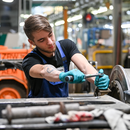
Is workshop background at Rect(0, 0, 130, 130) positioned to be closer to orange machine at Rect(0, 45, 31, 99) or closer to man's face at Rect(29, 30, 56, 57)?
orange machine at Rect(0, 45, 31, 99)

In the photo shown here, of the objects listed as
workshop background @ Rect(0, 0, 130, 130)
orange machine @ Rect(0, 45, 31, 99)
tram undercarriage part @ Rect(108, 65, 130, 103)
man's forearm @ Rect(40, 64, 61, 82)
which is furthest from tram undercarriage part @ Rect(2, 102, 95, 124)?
orange machine @ Rect(0, 45, 31, 99)

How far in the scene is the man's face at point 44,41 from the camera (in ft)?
5.37

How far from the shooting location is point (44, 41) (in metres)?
1.67

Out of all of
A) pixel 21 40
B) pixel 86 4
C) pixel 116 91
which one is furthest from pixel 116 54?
pixel 116 91

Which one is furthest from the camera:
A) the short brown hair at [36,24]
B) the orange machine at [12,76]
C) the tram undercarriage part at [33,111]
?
the orange machine at [12,76]

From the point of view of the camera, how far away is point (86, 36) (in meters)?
8.34

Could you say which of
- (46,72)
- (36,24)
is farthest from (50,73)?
(36,24)

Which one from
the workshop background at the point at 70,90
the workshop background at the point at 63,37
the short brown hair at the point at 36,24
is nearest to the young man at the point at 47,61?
the short brown hair at the point at 36,24

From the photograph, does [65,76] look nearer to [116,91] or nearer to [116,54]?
[116,91]

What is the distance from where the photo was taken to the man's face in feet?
5.37

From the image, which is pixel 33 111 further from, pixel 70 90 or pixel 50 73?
pixel 70 90

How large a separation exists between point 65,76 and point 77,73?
0.09 meters

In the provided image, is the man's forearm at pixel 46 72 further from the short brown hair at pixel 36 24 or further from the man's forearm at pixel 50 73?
the short brown hair at pixel 36 24

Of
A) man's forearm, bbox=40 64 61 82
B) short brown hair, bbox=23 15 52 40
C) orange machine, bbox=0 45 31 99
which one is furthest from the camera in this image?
orange machine, bbox=0 45 31 99
